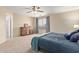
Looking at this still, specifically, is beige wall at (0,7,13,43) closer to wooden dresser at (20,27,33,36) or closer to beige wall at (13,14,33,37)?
beige wall at (13,14,33,37)

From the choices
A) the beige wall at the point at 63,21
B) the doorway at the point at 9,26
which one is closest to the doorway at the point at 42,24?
the beige wall at the point at 63,21

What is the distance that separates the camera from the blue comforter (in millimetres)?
1165

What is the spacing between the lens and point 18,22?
4.94 feet

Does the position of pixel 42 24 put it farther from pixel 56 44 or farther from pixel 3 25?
pixel 3 25

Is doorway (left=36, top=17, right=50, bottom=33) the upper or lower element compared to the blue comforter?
upper

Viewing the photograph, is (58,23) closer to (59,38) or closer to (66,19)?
(66,19)

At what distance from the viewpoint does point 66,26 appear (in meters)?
1.35

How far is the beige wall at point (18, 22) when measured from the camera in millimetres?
1428

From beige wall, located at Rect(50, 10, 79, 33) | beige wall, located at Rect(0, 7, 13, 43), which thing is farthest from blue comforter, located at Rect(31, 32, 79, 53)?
beige wall, located at Rect(0, 7, 13, 43)

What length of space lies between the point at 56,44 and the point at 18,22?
0.69 m

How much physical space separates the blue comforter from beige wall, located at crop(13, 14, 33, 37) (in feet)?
0.91
